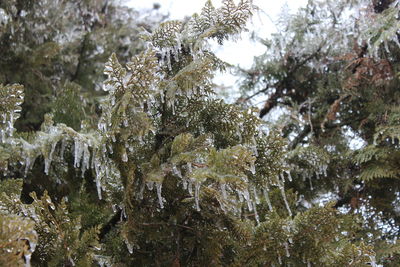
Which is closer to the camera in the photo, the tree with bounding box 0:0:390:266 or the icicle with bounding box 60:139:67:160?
the tree with bounding box 0:0:390:266

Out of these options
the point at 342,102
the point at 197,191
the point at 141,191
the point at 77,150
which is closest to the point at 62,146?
the point at 77,150

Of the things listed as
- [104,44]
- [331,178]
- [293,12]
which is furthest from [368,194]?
[104,44]

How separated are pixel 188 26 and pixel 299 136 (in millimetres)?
2572

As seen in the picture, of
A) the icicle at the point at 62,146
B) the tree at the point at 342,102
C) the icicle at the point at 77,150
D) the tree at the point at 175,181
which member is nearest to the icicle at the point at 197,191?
the tree at the point at 175,181

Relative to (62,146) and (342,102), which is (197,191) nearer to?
(62,146)

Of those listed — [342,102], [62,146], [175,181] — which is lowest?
[175,181]

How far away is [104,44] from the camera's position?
18.3 feet

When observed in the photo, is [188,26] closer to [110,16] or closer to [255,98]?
[255,98]

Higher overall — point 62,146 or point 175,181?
point 62,146

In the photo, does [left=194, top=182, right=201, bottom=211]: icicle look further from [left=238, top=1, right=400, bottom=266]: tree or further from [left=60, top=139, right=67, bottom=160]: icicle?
[left=238, top=1, right=400, bottom=266]: tree

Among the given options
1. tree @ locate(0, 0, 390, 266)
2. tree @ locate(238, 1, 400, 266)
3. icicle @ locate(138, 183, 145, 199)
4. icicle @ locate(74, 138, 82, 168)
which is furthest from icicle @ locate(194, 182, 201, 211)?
tree @ locate(238, 1, 400, 266)

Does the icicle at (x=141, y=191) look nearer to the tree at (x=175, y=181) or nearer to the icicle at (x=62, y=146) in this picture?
the tree at (x=175, y=181)

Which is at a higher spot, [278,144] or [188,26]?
[188,26]

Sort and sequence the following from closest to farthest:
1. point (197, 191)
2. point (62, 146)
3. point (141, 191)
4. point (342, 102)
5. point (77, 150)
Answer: point (197, 191)
point (141, 191)
point (77, 150)
point (62, 146)
point (342, 102)
